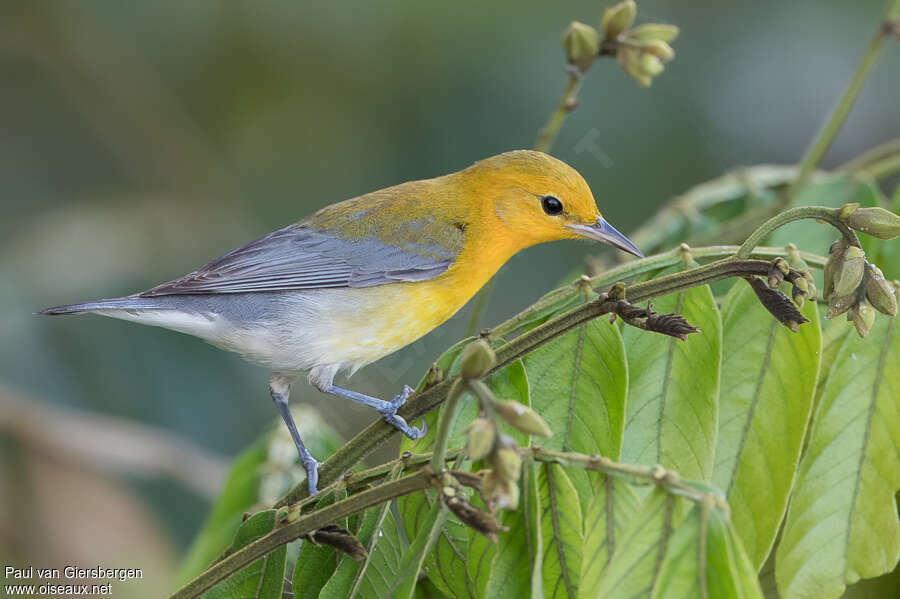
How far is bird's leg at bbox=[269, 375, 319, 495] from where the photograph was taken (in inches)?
77.7

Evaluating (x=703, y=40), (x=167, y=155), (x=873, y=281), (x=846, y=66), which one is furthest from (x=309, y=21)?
(x=873, y=281)

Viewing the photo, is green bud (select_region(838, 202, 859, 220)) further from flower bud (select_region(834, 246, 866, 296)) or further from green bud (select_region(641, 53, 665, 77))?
green bud (select_region(641, 53, 665, 77))

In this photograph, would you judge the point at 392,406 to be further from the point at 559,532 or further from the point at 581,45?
the point at 581,45

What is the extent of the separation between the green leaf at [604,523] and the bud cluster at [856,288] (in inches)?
17.1

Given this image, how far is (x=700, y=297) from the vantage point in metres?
1.82

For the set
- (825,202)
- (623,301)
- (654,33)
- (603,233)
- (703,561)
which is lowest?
(703,561)

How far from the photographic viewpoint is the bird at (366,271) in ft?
8.78

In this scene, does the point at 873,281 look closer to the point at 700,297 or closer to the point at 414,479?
the point at 700,297

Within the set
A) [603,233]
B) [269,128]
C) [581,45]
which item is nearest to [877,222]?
[603,233]

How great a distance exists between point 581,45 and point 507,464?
5.42 ft

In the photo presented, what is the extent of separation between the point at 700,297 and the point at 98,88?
4.50 meters

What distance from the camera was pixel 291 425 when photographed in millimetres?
2543

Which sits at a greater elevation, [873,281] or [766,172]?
[766,172]

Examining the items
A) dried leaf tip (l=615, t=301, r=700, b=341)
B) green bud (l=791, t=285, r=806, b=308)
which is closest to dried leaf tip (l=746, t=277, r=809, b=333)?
green bud (l=791, t=285, r=806, b=308)
